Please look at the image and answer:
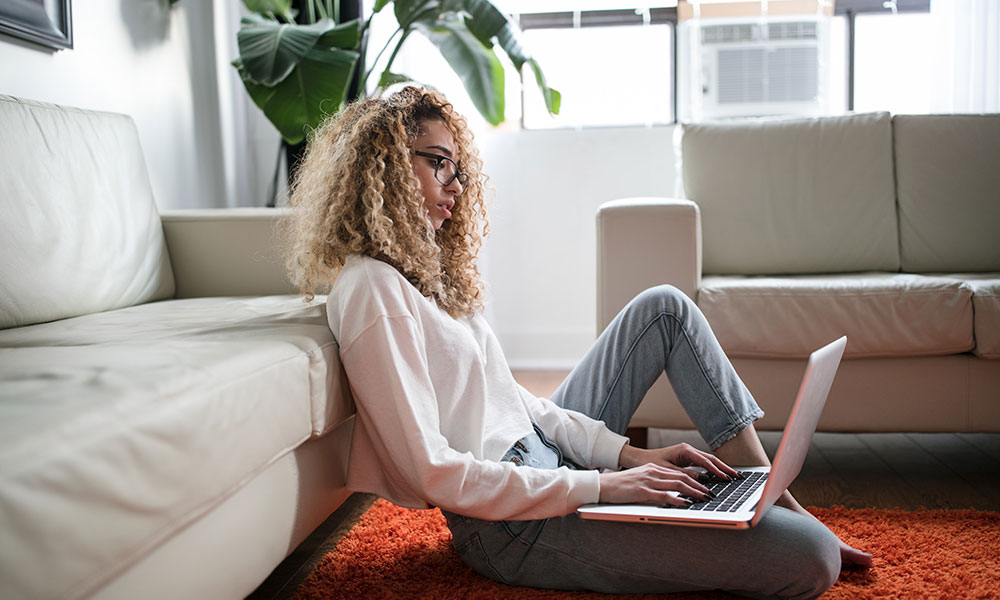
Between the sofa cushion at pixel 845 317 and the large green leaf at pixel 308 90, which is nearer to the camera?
the sofa cushion at pixel 845 317

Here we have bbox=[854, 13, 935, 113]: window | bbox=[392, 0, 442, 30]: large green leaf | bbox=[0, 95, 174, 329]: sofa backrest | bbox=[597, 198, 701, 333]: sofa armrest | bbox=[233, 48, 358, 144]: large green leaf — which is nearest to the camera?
bbox=[0, 95, 174, 329]: sofa backrest

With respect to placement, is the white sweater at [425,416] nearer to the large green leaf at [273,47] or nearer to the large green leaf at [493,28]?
the large green leaf at [273,47]

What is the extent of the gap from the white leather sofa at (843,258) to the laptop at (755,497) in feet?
2.34

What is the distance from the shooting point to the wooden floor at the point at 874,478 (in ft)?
4.98

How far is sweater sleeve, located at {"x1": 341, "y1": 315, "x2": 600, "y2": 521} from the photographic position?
1.04m

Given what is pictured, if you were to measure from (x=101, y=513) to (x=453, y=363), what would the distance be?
1.85 feet

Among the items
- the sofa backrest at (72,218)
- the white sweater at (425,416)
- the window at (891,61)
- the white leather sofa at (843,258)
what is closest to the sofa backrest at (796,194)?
the white leather sofa at (843,258)

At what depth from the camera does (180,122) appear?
8.92 feet

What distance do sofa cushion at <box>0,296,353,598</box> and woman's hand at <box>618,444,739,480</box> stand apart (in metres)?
0.45

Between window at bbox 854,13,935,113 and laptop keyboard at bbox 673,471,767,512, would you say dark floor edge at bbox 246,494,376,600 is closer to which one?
laptop keyboard at bbox 673,471,767,512

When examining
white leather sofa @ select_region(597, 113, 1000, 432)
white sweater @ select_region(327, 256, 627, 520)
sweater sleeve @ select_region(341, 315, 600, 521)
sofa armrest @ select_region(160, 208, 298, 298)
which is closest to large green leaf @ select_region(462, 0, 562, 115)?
A: white leather sofa @ select_region(597, 113, 1000, 432)

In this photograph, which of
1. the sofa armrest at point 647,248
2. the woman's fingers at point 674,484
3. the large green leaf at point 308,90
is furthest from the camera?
the large green leaf at point 308,90

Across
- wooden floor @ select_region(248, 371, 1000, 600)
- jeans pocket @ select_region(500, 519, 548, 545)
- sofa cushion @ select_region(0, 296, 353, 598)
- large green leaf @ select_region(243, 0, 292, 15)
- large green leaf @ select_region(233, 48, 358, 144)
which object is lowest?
wooden floor @ select_region(248, 371, 1000, 600)

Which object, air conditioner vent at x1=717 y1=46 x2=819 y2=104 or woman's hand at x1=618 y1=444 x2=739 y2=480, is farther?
air conditioner vent at x1=717 y1=46 x2=819 y2=104
